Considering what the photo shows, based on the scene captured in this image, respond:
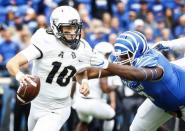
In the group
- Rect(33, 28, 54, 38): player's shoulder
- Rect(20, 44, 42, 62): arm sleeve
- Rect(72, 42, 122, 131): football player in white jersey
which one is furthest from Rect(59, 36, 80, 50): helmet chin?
Rect(72, 42, 122, 131): football player in white jersey

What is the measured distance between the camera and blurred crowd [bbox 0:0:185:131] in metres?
10.0

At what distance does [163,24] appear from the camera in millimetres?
14344

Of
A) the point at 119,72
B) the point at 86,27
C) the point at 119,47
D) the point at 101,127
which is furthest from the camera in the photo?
the point at 86,27

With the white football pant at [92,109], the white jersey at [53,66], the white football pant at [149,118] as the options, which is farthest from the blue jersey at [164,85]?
the white football pant at [92,109]

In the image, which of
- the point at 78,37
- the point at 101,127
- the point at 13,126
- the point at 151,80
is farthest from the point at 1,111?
the point at 151,80

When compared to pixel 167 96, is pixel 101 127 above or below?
below

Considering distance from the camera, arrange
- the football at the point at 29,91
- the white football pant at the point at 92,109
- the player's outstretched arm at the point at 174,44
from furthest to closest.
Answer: the white football pant at the point at 92,109 → the player's outstretched arm at the point at 174,44 → the football at the point at 29,91

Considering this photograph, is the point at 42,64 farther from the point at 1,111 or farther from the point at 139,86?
the point at 1,111

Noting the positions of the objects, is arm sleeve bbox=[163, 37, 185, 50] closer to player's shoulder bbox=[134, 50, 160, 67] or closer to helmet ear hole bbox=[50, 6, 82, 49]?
player's shoulder bbox=[134, 50, 160, 67]

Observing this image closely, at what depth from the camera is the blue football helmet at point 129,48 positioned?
633cm

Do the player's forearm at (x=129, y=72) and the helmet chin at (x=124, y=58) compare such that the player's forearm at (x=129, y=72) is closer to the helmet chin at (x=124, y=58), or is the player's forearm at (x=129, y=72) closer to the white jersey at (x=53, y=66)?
the helmet chin at (x=124, y=58)

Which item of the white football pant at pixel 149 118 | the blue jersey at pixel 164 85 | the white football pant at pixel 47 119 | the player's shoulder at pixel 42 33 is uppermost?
the player's shoulder at pixel 42 33

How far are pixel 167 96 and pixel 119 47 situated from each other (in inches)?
29.5

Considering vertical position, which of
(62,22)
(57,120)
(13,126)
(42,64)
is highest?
(62,22)
